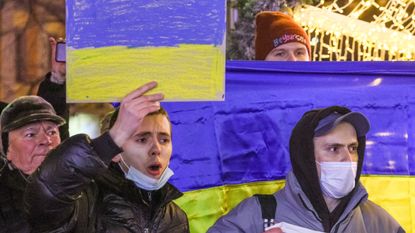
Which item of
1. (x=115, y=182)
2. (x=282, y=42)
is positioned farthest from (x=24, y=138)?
(x=282, y=42)

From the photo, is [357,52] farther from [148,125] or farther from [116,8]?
[116,8]

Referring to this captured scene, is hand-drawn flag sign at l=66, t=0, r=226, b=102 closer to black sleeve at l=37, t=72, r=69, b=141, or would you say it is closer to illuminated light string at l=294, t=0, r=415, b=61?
black sleeve at l=37, t=72, r=69, b=141

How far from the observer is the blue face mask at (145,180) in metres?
3.84

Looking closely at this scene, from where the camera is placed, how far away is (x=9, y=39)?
23.4 feet

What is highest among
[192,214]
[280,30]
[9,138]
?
[280,30]

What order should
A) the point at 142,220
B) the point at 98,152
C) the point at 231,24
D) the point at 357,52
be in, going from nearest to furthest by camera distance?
the point at 98,152 < the point at 142,220 < the point at 357,52 < the point at 231,24

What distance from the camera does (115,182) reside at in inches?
149

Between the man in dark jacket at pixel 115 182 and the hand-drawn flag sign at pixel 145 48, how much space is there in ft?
0.46

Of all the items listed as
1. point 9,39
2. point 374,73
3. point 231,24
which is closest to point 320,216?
point 374,73

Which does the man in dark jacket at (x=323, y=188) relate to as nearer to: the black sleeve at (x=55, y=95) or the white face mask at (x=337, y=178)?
the white face mask at (x=337, y=178)

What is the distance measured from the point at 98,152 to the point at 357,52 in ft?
13.4

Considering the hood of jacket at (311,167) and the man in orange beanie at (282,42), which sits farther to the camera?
the man in orange beanie at (282,42)

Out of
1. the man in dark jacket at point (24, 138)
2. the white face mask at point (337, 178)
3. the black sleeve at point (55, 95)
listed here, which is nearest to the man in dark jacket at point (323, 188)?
the white face mask at point (337, 178)

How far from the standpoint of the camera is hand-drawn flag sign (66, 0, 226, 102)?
10.9 feet
